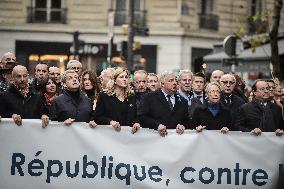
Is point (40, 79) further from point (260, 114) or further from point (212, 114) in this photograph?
point (260, 114)

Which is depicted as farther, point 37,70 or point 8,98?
point 37,70

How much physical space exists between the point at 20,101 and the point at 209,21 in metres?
24.4

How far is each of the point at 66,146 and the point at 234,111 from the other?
8.22ft

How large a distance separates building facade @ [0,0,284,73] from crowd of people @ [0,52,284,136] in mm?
20605

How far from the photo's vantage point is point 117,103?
806cm

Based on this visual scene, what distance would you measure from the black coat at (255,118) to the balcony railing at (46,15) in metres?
22.7

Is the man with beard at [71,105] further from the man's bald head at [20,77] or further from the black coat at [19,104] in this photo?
the man's bald head at [20,77]

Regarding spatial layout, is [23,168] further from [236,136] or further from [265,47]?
[265,47]

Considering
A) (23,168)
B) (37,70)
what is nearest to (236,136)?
(23,168)

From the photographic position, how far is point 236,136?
26.1ft

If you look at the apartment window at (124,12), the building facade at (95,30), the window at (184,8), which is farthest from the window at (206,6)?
the apartment window at (124,12)

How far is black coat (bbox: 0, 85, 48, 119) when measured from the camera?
785cm

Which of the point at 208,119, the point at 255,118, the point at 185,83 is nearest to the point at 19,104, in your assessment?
the point at 208,119

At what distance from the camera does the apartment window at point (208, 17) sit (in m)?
31.5
